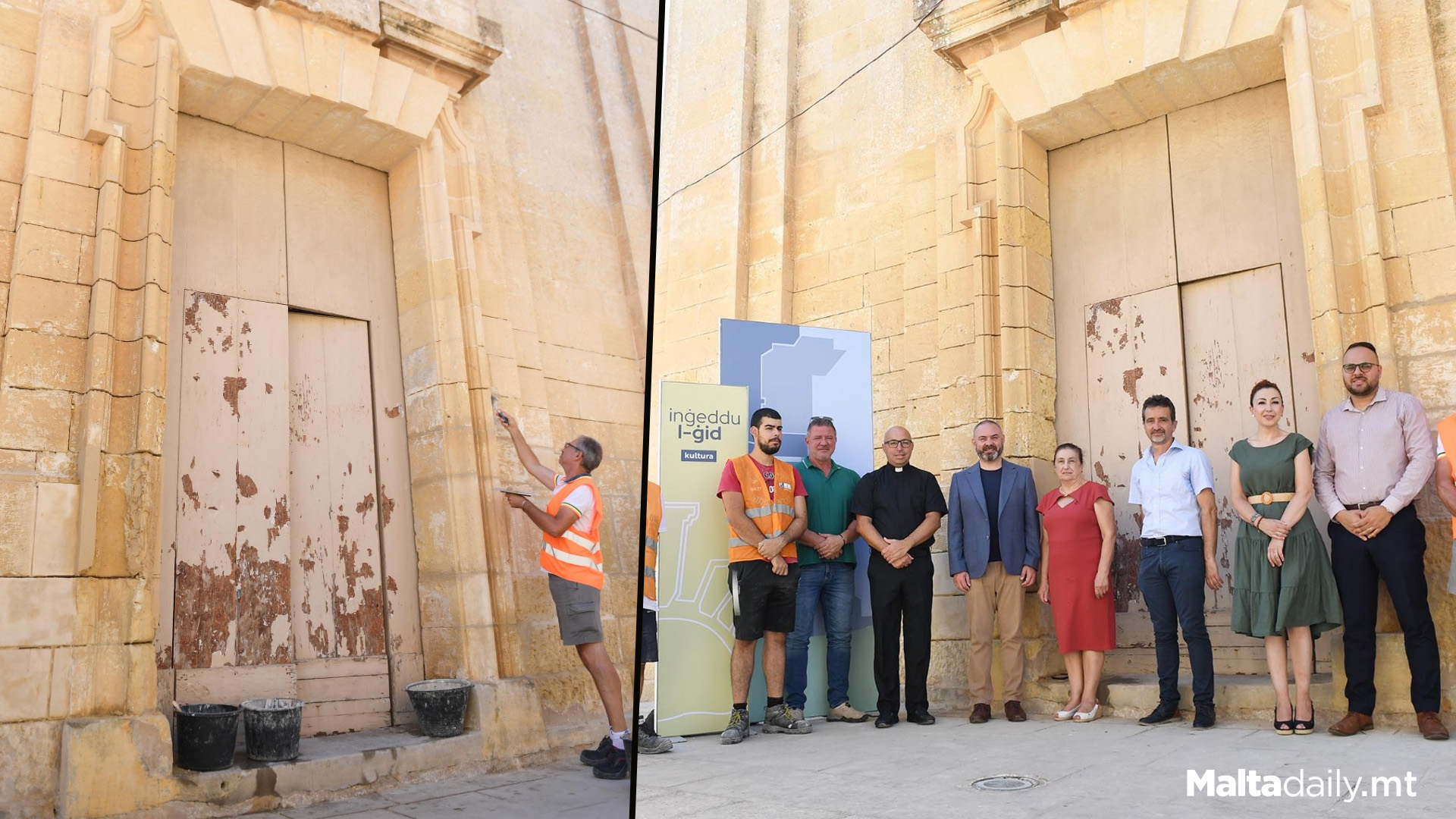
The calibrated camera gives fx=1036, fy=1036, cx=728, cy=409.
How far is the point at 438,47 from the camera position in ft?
20.2

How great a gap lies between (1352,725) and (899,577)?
211 cm

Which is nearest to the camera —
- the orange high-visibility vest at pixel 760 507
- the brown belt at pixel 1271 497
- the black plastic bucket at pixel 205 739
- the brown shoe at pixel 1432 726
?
the brown shoe at pixel 1432 726

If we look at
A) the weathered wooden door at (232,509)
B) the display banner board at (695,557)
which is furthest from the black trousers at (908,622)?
the weathered wooden door at (232,509)

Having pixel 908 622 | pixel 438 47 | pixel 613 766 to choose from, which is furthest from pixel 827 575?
pixel 438 47

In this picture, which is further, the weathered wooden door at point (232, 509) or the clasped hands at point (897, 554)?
the clasped hands at point (897, 554)

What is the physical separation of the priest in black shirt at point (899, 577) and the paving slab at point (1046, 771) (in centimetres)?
30

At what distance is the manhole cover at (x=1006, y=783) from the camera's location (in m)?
3.69

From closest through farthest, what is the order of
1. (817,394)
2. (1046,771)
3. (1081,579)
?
1. (1046,771)
2. (1081,579)
3. (817,394)

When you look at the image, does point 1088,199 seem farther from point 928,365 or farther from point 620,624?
point 620,624

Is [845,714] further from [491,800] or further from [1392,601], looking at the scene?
[1392,601]

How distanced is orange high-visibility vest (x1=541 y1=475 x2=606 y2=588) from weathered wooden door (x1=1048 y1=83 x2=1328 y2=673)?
126 inches

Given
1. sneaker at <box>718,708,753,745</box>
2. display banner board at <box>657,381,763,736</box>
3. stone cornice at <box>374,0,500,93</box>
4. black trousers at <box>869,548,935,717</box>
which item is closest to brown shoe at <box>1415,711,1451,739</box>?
black trousers at <box>869,548,935,717</box>

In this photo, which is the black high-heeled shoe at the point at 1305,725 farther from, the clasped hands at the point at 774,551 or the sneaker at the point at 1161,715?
the clasped hands at the point at 774,551

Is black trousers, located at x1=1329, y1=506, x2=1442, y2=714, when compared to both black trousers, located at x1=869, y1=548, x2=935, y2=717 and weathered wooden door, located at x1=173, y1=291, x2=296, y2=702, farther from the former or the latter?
weathered wooden door, located at x1=173, y1=291, x2=296, y2=702
